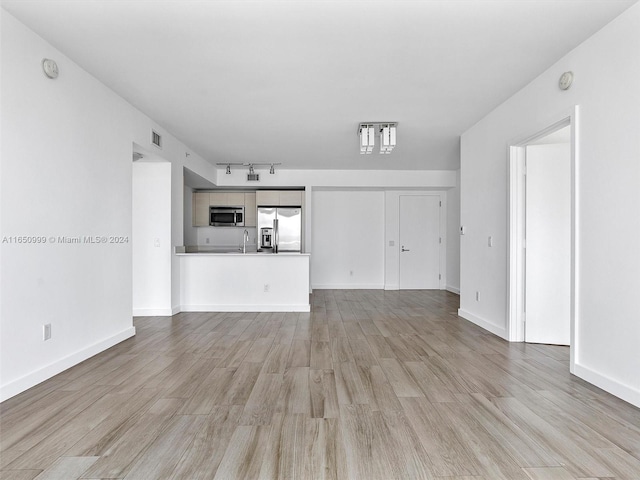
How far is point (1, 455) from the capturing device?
1762 mm

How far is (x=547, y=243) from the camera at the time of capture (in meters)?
3.82

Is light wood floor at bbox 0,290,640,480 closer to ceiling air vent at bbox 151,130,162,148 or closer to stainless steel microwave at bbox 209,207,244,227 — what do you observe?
ceiling air vent at bbox 151,130,162,148

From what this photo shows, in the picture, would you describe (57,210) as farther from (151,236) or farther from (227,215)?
(227,215)

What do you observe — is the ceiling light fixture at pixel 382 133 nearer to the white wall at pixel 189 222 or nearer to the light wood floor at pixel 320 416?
the light wood floor at pixel 320 416

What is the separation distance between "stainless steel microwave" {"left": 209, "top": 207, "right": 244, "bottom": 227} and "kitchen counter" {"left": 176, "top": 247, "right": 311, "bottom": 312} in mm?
2417

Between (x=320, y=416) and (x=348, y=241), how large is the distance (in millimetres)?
6355

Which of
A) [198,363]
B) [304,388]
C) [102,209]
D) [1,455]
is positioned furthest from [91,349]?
[304,388]

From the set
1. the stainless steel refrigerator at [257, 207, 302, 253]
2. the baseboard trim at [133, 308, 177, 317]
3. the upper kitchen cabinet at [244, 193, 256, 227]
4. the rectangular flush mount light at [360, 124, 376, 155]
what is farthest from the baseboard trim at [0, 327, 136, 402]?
the upper kitchen cabinet at [244, 193, 256, 227]

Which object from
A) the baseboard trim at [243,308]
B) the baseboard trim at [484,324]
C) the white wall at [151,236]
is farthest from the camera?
the baseboard trim at [243,308]

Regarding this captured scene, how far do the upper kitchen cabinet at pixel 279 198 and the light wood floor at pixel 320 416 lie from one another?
4345 mm

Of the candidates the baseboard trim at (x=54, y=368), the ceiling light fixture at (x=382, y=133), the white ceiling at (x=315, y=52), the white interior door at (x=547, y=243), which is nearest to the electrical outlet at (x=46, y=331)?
the baseboard trim at (x=54, y=368)

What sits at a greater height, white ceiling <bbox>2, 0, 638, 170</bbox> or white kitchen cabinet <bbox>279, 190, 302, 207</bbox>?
white ceiling <bbox>2, 0, 638, 170</bbox>

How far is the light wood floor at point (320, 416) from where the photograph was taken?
→ 5.52 ft

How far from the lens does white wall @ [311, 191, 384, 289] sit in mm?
8398
